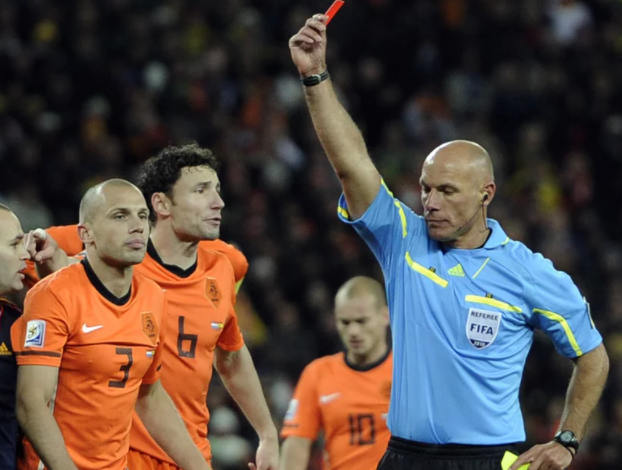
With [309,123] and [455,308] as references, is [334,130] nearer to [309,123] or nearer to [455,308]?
[455,308]

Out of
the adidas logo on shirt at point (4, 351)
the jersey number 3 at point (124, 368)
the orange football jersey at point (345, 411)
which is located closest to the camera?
the adidas logo on shirt at point (4, 351)

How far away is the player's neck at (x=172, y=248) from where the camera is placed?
5.54m

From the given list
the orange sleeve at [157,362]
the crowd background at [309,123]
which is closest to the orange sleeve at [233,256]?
the orange sleeve at [157,362]

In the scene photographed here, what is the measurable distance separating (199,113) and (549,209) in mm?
4220

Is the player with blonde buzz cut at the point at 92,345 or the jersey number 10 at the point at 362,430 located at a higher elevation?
the player with blonde buzz cut at the point at 92,345

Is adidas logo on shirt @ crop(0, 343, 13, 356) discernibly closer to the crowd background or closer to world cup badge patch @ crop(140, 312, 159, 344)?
world cup badge patch @ crop(140, 312, 159, 344)

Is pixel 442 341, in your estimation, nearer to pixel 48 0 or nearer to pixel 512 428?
pixel 512 428

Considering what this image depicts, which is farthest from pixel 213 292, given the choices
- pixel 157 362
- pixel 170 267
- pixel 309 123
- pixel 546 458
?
pixel 309 123

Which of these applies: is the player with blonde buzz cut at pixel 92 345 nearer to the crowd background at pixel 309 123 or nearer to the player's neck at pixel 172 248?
the player's neck at pixel 172 248

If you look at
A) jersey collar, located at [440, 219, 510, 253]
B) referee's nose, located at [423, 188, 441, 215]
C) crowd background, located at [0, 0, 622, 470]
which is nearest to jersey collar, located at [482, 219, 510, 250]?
jersey collar, located at [440, 219, 510, 253]

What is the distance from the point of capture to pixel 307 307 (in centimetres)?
1155

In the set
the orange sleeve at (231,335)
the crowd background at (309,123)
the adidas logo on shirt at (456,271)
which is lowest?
the orange sleeve at (231,335)

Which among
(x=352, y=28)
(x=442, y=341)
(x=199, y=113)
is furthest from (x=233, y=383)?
(x=352, y=28)

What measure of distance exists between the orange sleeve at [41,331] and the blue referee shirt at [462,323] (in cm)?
130
